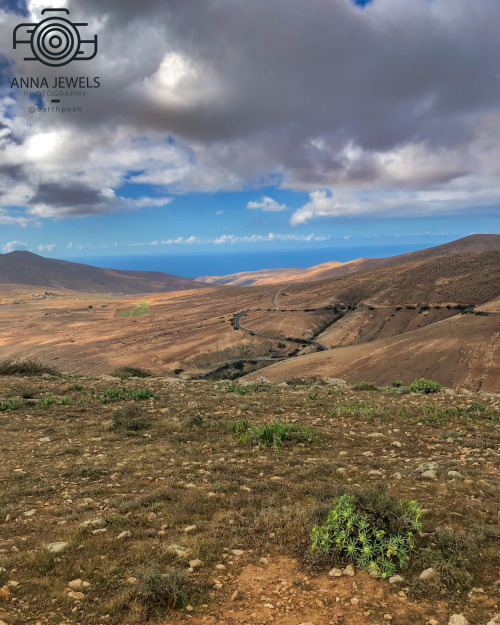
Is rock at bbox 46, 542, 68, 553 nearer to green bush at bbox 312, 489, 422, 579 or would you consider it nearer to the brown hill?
green bush at bbox 312, 489, 422, 579

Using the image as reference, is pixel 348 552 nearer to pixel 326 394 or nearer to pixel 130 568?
pixel 130 568

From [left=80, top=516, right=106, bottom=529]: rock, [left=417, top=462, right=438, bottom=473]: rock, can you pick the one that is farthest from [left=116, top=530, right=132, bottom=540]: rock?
[left=417, top=462, right=438, bottom=473]: rock

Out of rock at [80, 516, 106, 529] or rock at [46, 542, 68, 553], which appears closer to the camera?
rock at [46, 542, 68, 553]

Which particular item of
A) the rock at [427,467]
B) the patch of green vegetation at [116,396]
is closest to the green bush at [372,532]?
the rock at [427,467]

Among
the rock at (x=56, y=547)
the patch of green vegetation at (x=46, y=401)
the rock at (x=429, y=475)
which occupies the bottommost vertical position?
the patch of green vegetation at (x=46, y=401)

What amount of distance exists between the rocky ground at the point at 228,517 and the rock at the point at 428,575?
0.06 feet

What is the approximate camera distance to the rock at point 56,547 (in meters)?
4.96

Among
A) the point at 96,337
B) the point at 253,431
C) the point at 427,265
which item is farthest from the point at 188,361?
the point at 427,265

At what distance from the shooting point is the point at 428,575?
426 cm

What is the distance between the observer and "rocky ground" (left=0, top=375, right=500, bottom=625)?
13.1 feet

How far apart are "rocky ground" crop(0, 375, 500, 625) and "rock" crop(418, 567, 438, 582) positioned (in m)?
0.02

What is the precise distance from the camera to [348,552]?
4.67m

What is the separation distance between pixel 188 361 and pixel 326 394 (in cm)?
6134

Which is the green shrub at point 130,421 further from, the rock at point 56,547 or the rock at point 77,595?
the rock at point 77,595
